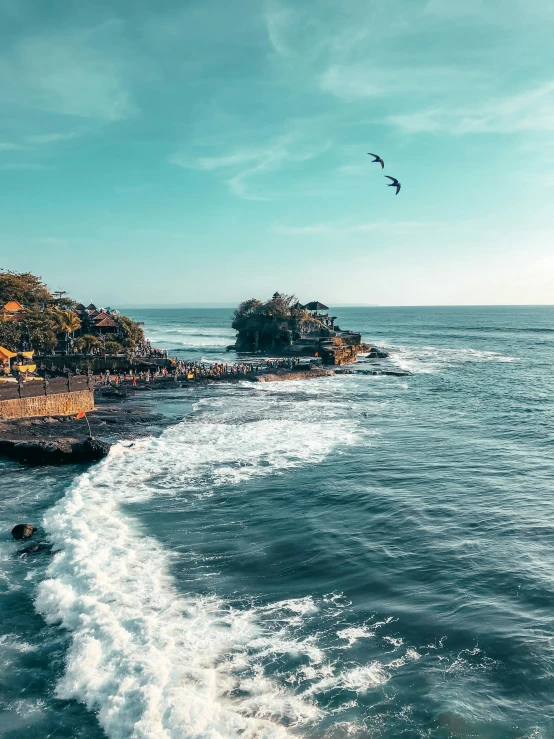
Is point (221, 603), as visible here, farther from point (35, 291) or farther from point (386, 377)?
point (35, 291)

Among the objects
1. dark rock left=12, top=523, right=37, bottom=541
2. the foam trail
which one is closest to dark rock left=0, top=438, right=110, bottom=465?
the foam trail

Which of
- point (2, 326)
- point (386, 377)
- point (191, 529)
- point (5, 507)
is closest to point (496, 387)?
point (386, 377)

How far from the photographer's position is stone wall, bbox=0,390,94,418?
111ft

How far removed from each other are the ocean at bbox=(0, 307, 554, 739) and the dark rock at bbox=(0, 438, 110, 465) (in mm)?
1442

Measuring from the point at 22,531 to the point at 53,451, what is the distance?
32.6 feet

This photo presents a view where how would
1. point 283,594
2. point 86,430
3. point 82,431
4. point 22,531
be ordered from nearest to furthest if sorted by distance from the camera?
point 283,594, point 22,531, point 82,431, point 86,430

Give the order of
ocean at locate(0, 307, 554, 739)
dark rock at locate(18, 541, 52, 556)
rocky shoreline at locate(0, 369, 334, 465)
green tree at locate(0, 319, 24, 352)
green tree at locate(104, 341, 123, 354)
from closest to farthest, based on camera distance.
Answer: ocean at locate(0, 307, 554, 739) < dark rock at locate(18, 541, 52, 556) < rocky shoreline at locate(0, 369, 334, 465) < green tree at locate(0, 319, 24, 352) < green tree at locate(104, 341, 123, 354)

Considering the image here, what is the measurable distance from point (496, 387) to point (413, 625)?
43.7 metres

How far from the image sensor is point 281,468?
25.1 meters

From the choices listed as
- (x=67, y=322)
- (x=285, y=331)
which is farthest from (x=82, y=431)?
(x=285, y=331)

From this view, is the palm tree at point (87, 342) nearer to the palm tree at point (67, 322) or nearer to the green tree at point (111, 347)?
the green tree at point (111, 347)

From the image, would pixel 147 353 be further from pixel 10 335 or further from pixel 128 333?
pixel 10 335

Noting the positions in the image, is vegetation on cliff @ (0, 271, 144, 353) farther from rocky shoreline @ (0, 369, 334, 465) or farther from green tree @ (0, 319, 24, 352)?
rocky shoreline @ (0, 369, 334, 465)

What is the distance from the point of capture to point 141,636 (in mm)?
11859
